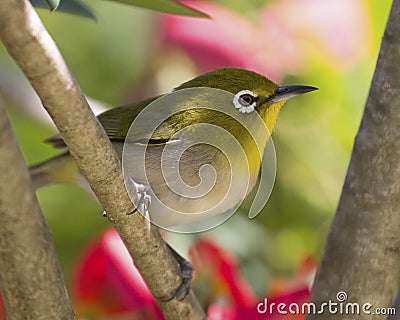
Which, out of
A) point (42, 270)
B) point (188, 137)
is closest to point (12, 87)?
point (188, 137)

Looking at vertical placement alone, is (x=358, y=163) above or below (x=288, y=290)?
above

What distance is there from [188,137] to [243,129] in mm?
97

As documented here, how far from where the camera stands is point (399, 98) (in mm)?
935

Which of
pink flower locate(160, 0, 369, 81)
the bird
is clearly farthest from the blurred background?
the bird

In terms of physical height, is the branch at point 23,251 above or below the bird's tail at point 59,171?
above

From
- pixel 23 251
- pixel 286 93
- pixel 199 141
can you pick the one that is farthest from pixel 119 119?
pixel 23 251

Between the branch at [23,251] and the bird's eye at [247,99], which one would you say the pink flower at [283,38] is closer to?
the bird's eye at [247,99]

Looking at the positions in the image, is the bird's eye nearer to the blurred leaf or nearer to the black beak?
the black beak

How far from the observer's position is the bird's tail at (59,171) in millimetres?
1455

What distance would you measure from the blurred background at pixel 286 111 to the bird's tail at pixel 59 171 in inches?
2.8

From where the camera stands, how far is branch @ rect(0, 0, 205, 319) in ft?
2.10

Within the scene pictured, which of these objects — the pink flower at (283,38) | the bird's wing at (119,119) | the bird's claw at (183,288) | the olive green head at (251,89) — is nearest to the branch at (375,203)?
the bird's claw at (183,288)

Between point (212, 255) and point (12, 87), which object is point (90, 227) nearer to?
point (12, 87)

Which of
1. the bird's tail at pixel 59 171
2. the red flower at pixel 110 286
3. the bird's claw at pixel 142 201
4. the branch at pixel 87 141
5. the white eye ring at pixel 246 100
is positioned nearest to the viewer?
the branch at pixel 87 141
